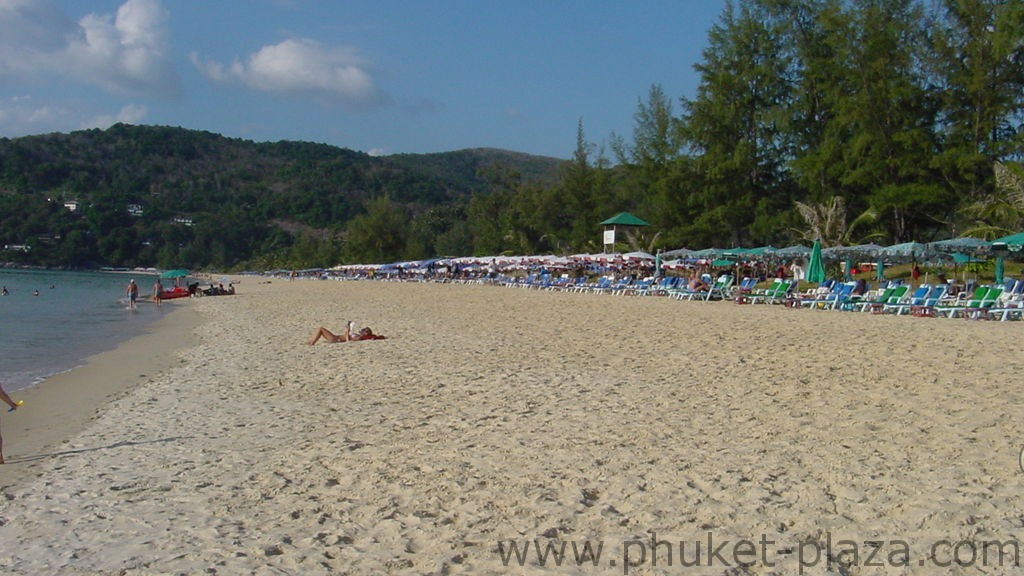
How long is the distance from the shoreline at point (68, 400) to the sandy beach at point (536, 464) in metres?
0.05

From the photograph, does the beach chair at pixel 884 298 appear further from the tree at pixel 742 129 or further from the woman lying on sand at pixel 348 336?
the tree at pixel 742 129

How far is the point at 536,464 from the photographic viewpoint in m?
4.56

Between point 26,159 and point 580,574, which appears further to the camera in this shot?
point 26,159

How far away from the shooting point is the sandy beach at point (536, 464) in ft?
10.9

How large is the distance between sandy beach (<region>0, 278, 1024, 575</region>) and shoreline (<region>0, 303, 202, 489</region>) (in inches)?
2.0

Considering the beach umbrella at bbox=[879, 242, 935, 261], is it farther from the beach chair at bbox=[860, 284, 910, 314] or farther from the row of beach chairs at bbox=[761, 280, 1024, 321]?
the beach chair at bbox=[860, 284, 910, 314]

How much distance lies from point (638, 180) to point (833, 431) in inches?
1372

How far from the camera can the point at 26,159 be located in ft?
398

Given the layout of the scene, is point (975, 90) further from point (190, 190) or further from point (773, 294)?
point (190, 190)

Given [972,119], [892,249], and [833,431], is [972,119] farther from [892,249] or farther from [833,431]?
[833,431]

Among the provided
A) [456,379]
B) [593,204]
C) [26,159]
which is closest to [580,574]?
[456,379]

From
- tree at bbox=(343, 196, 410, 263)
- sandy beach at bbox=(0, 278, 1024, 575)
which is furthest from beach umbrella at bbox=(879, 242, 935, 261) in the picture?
tree at bbox=(343, 196, 410, 263)

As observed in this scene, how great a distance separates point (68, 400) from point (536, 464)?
19.0 ft

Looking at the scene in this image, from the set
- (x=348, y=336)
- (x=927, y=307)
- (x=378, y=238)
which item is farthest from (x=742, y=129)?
(x=378, y=238)
